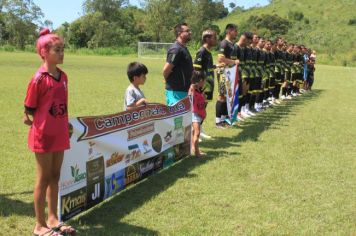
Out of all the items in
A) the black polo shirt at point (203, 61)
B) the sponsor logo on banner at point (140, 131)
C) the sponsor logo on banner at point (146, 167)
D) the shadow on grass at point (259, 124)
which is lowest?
the shadow on grass at point (259, 124)

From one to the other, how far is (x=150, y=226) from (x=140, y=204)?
652 mm

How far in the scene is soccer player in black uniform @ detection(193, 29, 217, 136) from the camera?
8.77 meters

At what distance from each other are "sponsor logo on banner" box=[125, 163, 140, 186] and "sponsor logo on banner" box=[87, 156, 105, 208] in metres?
0.60

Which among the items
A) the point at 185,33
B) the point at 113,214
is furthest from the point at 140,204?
the point at 185,33

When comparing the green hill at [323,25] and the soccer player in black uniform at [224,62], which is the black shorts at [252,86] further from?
the green hill at [323,25]

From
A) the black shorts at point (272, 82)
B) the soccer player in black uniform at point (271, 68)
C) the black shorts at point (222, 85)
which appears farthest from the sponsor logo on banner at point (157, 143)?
the black shorts at point (272, 82)

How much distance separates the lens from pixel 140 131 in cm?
605

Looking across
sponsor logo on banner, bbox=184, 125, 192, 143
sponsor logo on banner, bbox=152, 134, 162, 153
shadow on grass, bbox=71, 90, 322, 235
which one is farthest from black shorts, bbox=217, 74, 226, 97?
sponsor logo on banner, bbox=152, 134, 162, 153

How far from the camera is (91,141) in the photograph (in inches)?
195

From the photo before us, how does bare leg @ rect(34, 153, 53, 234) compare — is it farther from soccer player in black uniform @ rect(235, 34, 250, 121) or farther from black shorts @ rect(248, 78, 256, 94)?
black shorts @ rect(248, 78, 256, 94)

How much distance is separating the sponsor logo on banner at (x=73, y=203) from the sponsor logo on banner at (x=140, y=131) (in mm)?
1119

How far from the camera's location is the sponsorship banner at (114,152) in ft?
15.4

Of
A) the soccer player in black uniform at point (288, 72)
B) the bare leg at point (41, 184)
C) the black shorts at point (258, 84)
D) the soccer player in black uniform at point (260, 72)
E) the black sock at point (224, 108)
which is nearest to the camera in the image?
the bare leg at point (41, 184)

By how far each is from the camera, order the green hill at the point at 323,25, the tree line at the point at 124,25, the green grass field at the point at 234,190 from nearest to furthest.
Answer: the green grass field at the point at 234,190 < the green hill at the point at 323,25 < the tree line at the point at 124,25
